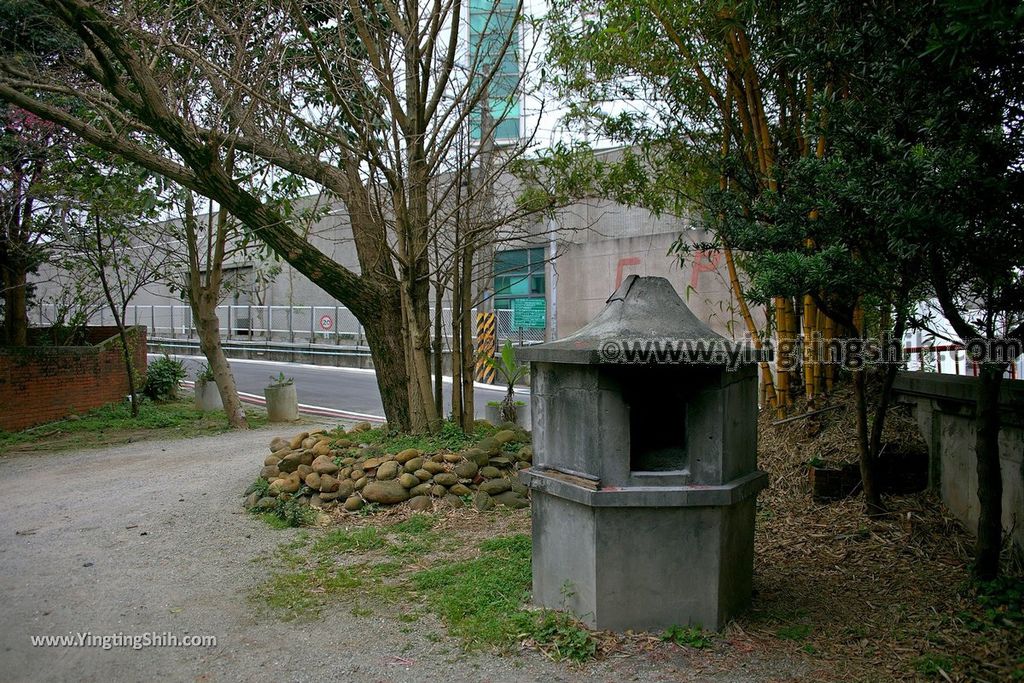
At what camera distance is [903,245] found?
3.77m

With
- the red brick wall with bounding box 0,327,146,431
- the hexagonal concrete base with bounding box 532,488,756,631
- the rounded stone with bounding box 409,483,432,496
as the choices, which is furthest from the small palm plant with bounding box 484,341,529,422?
the red brick wall with bounding box 0,327,146,431

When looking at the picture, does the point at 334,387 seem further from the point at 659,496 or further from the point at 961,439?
the point at 659,496

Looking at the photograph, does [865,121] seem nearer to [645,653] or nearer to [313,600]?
[645,653]

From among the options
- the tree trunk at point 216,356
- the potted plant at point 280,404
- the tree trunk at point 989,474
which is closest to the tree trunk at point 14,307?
the tree trunk at point 216,356

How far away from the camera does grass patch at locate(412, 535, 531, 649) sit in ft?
14.0

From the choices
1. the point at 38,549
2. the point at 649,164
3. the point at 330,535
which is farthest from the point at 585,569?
the point at 649,164

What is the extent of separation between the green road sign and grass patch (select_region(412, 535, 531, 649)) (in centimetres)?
1694

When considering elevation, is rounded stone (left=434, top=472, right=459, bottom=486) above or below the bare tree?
below

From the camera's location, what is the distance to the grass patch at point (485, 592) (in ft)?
14.0

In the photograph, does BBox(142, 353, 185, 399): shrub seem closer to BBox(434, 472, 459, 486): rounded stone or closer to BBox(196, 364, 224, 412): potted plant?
BBox(196, 364, 224, 412): potted plant

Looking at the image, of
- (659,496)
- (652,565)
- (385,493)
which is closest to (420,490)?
(385,493)

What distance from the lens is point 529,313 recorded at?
22828mm

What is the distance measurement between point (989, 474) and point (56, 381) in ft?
50.2

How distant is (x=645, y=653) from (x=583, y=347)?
Result: 167cm
